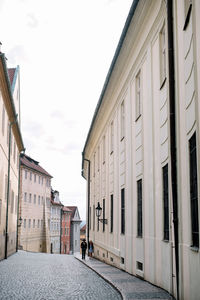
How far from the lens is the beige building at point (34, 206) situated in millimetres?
60469

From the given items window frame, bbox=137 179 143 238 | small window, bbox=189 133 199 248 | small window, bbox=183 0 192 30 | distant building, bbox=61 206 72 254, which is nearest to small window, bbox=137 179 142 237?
window frame, bbox=137 179 143 238

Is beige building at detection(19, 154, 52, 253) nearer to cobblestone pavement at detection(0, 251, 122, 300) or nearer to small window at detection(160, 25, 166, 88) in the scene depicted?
cobblestone pavement at detection(0, 251, 122, 300)

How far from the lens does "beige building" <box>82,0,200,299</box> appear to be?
357 inches

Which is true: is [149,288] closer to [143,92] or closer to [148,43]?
[143,92]

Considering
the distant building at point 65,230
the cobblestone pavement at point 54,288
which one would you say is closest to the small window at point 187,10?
the cobblestone pavement at point 54,288

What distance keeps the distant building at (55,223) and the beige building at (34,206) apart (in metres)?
3.89

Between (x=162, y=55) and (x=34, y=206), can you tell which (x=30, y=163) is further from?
(x=162, y=55)

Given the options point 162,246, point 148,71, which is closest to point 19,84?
point 148,71

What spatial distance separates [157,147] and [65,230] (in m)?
79.5

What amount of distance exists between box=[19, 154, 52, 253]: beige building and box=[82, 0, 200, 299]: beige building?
38510 mm

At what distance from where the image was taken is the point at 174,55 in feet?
34.1

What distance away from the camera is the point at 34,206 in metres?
66.0

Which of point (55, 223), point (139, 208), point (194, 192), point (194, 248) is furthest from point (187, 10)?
point (55, 223)

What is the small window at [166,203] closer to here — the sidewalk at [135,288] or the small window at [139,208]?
the sidewalk at [135,288]
